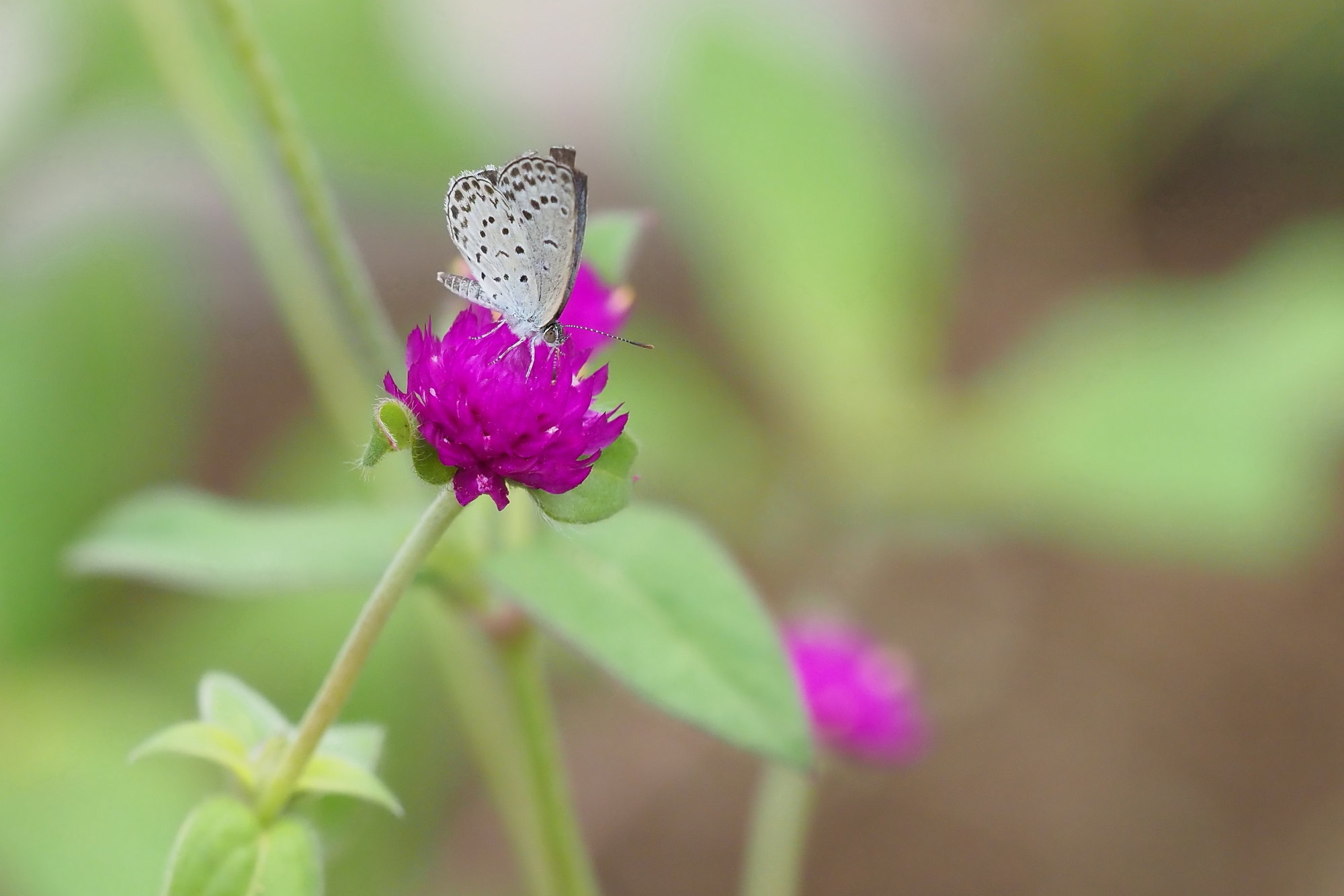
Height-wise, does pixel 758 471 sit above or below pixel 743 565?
above

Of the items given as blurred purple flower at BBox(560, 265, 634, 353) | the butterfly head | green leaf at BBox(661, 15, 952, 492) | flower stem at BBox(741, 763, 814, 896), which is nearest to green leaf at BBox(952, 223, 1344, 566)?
green leaf at BBox(661, 15, 952, 492)

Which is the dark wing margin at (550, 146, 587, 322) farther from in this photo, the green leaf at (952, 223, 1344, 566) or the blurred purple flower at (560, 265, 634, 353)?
the green leaf at (952, 223, 1344, 566)

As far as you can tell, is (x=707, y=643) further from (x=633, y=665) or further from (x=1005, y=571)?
(x=1005, y=571)

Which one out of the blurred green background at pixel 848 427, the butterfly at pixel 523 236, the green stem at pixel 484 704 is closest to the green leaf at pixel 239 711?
the butterfly at pixel 523 236

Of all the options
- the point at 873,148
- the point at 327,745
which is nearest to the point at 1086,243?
the point at 873,148

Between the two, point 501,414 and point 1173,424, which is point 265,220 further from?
point 1173,424

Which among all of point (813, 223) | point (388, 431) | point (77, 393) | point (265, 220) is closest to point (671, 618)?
point (388, 431)

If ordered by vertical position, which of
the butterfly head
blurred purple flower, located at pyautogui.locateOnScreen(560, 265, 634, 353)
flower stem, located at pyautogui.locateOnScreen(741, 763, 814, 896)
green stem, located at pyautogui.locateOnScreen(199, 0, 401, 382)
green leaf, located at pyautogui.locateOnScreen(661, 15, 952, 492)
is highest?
green stem, located at pyautogui.locateOnScreen(199, 0, 401, 382)
